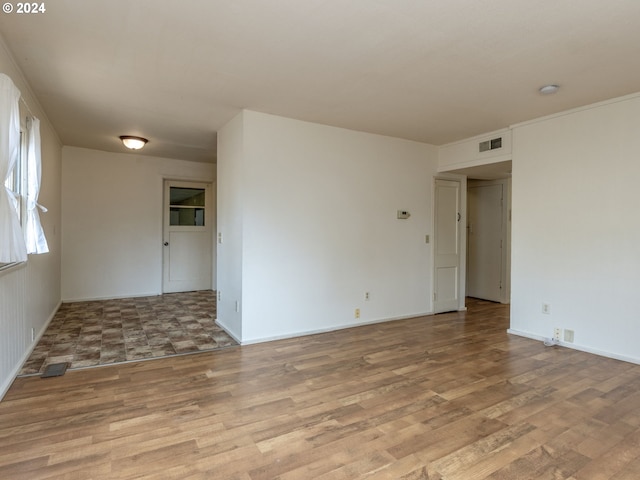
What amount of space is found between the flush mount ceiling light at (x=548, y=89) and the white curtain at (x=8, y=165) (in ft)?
13.5

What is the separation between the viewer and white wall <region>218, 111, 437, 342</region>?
3.96m

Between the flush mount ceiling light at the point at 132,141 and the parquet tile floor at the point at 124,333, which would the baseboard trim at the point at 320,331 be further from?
the flush mount ceiling light at the point at 132,141

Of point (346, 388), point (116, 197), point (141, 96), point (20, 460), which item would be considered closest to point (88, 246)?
point (116, 197)

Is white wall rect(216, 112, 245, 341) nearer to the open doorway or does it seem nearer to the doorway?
the open doorway

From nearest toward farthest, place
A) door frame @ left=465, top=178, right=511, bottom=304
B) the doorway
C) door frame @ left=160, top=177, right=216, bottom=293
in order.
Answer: door frame @ left=465, top=178, right=511, bottom=304 → the doorway → door frame @ left=160, top=177, right=216, bottom=293

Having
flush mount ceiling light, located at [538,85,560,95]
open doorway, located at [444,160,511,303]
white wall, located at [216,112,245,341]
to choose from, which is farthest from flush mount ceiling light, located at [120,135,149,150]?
open doorway, located at [444,160,511,303]

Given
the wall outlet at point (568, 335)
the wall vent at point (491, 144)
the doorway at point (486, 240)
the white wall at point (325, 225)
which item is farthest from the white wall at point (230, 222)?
the doorway at point (486, 240)

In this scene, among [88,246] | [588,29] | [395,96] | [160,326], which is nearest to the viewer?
[588,29]

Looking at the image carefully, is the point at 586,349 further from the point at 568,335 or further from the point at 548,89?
the point at 548,89

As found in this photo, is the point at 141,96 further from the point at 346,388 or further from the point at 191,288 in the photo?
the point at 191,288

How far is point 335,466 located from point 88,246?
585cm

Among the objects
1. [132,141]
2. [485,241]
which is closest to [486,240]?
[485,241]

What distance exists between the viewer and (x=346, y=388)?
2795 millimetres

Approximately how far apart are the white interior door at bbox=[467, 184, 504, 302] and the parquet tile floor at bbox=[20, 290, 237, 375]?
15.6 ft
